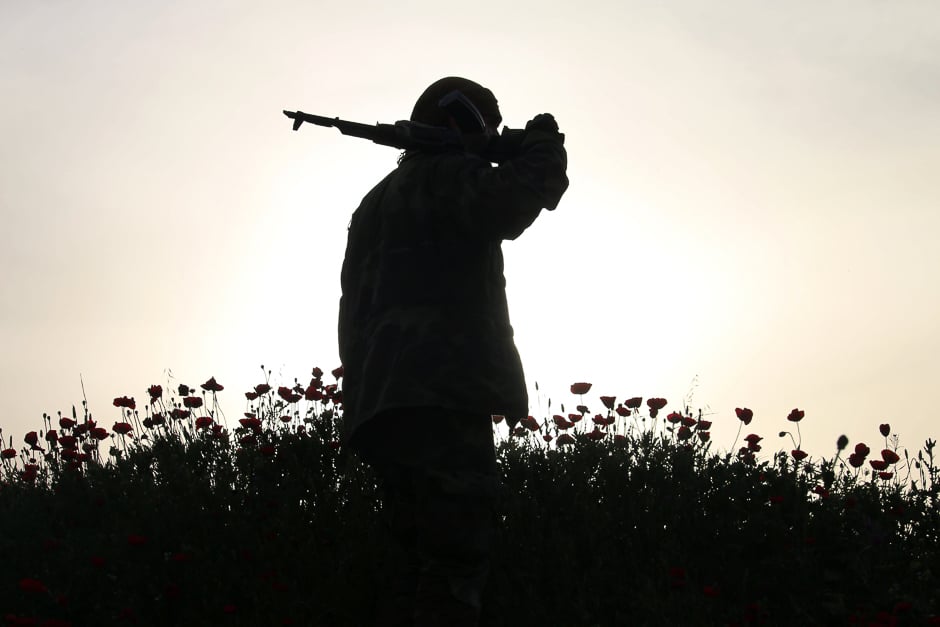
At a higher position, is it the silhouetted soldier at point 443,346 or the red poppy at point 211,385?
the red poppy at point 211,385

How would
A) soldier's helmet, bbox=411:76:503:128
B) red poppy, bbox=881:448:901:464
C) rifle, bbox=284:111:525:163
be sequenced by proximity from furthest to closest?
red poppy, bbox=881:448:901:464 < soldier's helmet, bbox=411:76:503:128 < rifle, bbox=284:111:525:163

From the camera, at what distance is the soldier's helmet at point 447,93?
4.17m

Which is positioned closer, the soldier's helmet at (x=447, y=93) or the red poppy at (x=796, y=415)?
the soldier's helmet at (x=447, y=93)

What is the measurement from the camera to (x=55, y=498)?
20.0 feet

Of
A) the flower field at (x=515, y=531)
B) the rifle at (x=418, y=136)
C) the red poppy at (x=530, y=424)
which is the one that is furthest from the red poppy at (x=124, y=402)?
the rifle at (x=418, y=136)

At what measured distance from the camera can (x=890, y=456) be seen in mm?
5809

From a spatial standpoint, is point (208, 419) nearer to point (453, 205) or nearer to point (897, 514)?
point (453, 205)

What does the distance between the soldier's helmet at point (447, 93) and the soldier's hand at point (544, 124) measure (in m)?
0.29

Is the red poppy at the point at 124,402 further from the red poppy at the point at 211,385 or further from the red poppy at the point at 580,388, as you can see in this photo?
the red poppy at the point at 580,388

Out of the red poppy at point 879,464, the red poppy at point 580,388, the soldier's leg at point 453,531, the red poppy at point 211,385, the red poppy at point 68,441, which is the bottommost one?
the soldier's leg at point 453,531

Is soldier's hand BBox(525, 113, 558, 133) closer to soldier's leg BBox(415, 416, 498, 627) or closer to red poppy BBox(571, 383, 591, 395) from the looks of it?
soldier's leg BBox(415, 416, 498, 627)

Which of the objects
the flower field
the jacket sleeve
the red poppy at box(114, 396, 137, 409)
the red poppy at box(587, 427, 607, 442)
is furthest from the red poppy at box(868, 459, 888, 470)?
the red poppy at box(114, 396, 137, 409)

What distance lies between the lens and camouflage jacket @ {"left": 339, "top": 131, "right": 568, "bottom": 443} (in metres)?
3.71

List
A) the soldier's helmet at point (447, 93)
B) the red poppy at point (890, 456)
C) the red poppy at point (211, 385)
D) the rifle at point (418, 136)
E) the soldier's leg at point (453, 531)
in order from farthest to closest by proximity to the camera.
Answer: the red poppy at point (211, 385) < the red poppy at point (890, 456) < the soldier's helmet at point (447, 93) < the rifle at point (418, 136) < the soldier's leg at point (453, 531)
